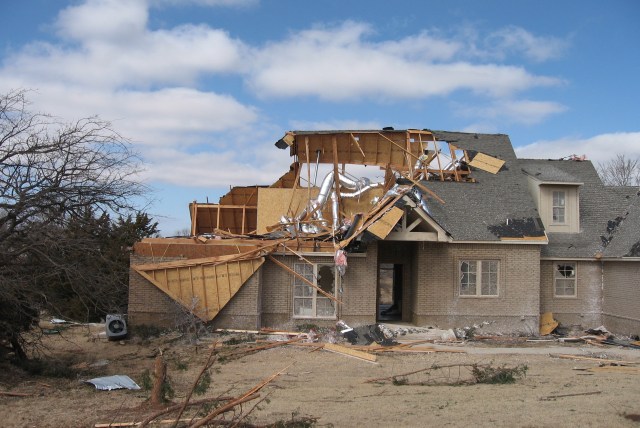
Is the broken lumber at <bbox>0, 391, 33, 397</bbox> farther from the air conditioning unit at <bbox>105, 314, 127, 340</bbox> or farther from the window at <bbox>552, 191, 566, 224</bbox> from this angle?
the window at <bbox>552, 191, 566, 224</bbox>

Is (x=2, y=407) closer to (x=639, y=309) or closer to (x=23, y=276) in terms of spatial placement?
(x=23, y=276)

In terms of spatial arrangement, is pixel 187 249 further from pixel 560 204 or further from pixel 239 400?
pixel 239 400

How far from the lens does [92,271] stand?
43.6ft

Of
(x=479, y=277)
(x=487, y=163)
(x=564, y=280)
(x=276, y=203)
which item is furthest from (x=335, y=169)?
(x=564, y=280)

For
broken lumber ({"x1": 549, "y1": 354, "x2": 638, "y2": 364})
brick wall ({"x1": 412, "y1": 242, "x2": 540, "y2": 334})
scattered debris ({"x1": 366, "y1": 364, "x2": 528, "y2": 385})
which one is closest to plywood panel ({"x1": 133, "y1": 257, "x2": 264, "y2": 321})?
brick wall ({"x1": 412, "y1": 242, "x2": 540, "y2": 334})

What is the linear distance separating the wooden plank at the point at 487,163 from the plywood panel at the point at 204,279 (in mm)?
9644

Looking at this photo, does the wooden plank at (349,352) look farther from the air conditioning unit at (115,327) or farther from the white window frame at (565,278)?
the white window frame at (565,278)

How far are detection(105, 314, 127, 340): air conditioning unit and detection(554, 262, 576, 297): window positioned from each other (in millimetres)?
14537

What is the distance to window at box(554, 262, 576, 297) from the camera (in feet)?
75.7

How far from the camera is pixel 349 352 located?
56.5 ft

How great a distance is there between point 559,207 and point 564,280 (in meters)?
2.72

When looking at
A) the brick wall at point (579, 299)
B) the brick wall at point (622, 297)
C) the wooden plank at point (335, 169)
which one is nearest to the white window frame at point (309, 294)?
the wooden plank at point (335, 169)

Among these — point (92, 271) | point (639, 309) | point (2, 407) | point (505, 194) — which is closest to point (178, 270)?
point (92, 271)

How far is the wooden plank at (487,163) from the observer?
2483 centimetres
